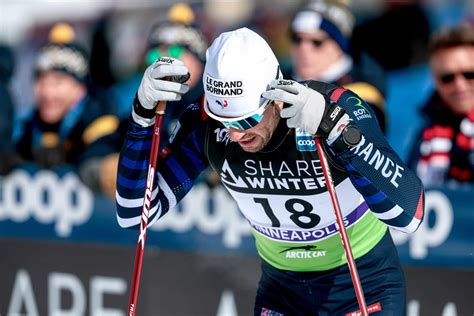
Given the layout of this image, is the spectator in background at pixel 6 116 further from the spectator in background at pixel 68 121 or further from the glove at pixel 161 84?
the glove at pixel 161 84

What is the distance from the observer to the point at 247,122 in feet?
11.6

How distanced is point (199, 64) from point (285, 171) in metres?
2.71

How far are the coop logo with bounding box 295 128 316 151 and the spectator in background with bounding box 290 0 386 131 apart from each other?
6.46 feet

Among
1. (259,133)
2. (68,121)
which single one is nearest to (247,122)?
(259,133)

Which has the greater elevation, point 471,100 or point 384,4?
point 384,4

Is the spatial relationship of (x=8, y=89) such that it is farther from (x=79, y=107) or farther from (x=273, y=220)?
(x=273, y=220)

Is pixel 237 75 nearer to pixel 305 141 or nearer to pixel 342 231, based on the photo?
pixel 305 141

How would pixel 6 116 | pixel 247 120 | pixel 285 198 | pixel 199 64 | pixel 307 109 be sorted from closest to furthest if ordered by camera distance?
pixel 307 109, pixel 247 120, pixel 285 198, pixel 199 64, pixel 6 116

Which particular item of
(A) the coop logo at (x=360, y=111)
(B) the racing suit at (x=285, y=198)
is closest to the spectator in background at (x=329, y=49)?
(B) the racing suit at (x=285, y=198)

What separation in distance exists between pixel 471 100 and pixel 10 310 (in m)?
4.15

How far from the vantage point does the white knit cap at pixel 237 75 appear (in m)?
3.48

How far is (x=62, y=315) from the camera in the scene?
6926 millimetres

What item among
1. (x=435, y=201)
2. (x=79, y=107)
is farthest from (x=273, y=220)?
(x=79, y=107)

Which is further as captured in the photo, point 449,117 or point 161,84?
point 449,117
